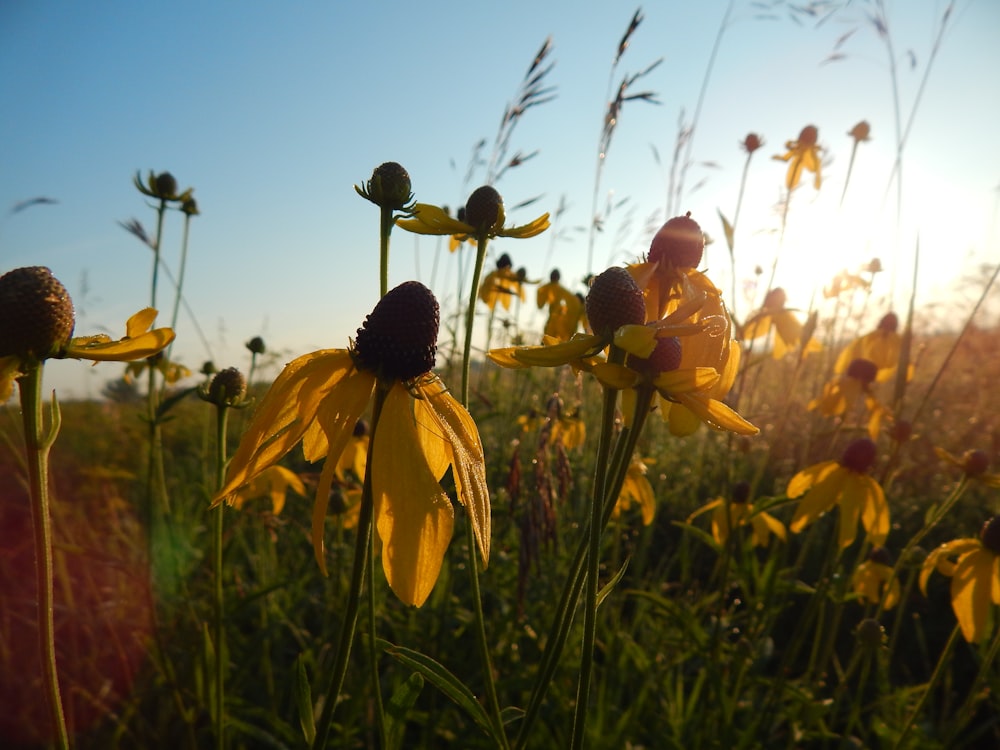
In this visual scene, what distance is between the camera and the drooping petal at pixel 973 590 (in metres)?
1.65

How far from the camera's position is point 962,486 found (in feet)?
5.59

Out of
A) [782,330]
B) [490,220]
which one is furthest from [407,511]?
[782,330]

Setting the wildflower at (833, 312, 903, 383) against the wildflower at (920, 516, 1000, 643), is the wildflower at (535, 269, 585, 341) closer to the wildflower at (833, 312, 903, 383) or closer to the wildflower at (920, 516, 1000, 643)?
the wildflower at (833, 312, 903, 383)

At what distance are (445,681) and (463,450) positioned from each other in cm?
32

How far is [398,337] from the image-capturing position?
828 millimetres

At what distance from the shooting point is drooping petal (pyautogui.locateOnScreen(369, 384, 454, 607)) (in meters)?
0.70

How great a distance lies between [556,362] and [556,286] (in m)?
3.17

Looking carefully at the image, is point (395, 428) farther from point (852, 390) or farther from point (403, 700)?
point (852, 390)

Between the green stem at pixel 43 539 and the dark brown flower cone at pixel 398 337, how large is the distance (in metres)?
0.37

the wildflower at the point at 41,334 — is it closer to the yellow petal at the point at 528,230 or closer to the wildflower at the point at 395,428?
the wildflower at the point at 395,428

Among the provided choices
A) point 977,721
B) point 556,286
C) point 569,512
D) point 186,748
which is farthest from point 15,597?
point 977,721

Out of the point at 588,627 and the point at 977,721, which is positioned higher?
the point at 588,627

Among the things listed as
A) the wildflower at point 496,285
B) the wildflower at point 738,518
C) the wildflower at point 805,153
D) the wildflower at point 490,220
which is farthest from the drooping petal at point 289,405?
the wildflower at point 805,153

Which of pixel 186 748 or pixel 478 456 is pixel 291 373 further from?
pixel 186 748
